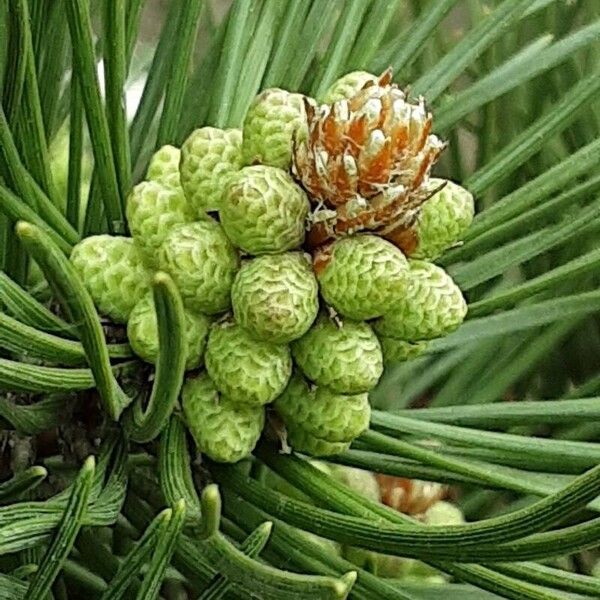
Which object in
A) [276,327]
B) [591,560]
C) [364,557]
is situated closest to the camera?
[276,327]

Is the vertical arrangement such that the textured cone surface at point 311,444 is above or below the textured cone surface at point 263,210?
below

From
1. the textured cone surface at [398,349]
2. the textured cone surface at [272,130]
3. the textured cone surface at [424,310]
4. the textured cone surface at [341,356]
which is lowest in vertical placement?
the textured cone surface at [341,356]

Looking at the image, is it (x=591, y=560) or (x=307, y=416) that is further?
(x=591, y=560)

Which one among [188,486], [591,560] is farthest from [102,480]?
[591,560]

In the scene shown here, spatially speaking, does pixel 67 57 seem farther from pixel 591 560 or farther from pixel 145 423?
pixel 591 560

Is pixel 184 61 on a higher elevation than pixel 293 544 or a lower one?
higher
